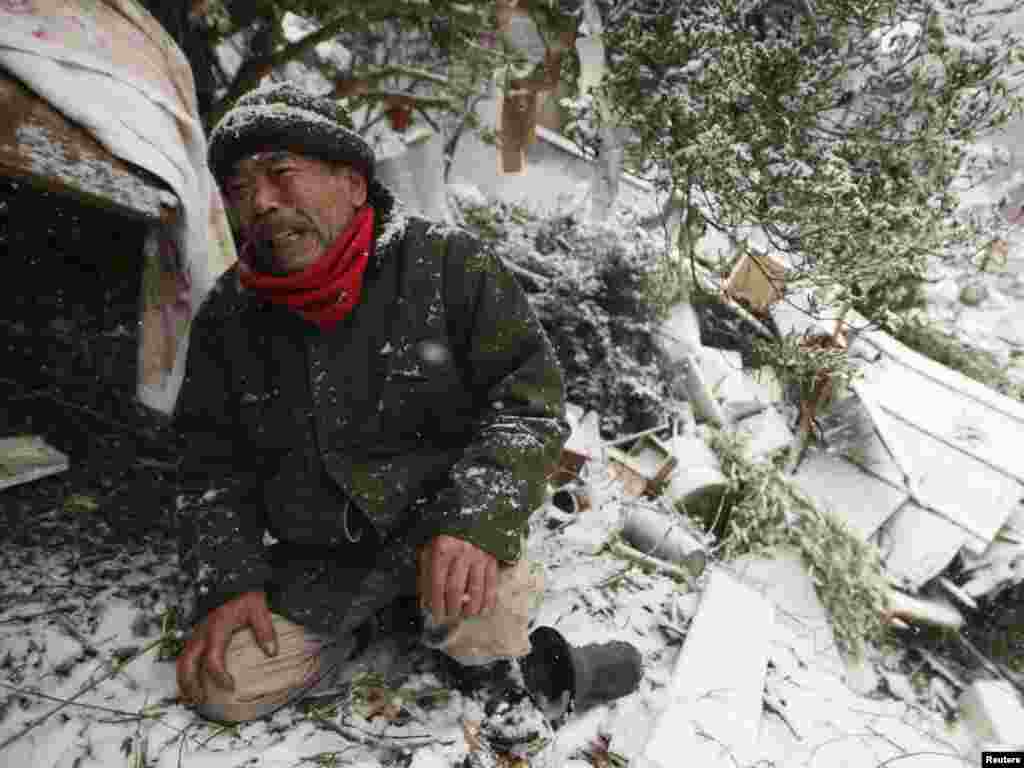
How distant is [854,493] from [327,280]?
18.9 feet

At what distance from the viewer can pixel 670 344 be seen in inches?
224

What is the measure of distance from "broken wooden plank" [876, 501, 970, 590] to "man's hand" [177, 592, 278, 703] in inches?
236

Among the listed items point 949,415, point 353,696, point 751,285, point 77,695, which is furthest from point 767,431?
point 77,695

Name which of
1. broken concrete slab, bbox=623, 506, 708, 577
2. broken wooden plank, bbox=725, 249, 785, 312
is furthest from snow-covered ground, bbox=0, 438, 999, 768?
broken wooden plank, bbox=725, 249, 785, 312

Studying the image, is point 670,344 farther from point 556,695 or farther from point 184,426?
point 184,426

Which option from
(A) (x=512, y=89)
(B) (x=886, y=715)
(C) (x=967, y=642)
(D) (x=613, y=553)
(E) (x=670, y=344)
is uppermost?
(A) (x=512, y=89)

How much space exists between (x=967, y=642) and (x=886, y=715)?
4.14 metres

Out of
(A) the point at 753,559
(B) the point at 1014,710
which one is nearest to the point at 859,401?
(A) the point at 753,559

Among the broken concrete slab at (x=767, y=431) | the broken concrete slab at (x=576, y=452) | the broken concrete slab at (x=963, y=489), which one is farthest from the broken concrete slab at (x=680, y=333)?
the broken concrete slab at (x=576, y=452)

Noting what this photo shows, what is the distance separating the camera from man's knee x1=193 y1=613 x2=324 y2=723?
196 cm

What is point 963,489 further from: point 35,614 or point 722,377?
point 35,614

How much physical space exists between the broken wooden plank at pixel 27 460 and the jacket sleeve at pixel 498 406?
240cm

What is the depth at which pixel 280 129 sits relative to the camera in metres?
1.68

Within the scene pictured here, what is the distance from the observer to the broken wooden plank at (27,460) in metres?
2.81
